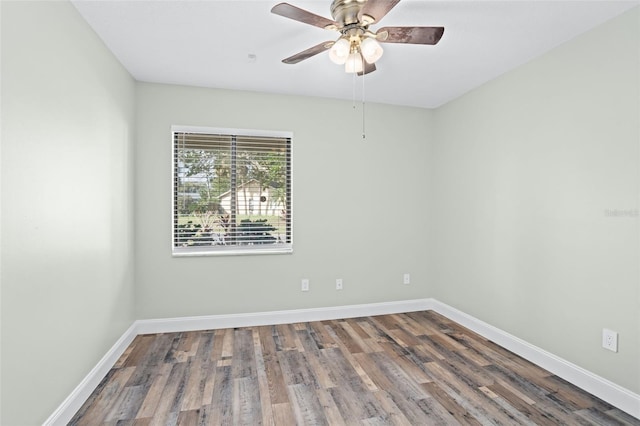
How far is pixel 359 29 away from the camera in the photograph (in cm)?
178

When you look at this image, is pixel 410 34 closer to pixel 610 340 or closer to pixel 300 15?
pixel 300 15

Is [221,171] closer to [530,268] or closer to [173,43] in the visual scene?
[173,43]

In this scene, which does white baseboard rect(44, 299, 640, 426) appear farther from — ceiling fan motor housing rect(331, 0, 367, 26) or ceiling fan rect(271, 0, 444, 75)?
ceiling fan motor housing rect(331, 0, 367, 26)

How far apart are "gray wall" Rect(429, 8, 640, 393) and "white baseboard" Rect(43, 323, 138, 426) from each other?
11.1 feet

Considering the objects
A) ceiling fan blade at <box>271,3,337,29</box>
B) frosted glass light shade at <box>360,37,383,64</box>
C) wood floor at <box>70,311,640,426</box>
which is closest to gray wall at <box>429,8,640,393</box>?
wood floor at <box>70,311,640,426</box>

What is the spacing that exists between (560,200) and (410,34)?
1763 millimetres

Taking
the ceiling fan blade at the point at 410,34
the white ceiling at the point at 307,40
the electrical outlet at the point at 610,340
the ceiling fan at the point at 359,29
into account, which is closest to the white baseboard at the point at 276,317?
the electrical outlet at the point at 610,340

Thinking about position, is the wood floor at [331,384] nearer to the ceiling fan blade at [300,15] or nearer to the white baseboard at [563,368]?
the white baseboard at [563,368]

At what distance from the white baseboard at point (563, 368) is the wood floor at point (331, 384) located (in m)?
0.06

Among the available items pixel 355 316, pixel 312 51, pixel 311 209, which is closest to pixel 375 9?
pixel 312 51

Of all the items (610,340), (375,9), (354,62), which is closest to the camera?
(375,9)

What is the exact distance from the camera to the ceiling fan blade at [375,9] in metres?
1.58

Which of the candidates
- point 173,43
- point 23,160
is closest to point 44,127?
point 23,160

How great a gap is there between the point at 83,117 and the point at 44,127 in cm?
47
